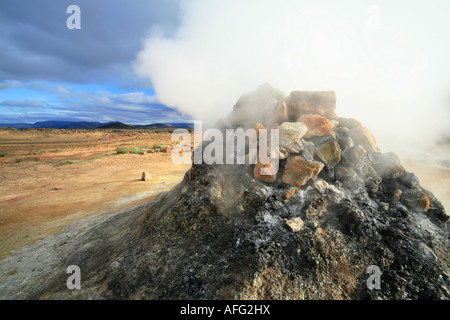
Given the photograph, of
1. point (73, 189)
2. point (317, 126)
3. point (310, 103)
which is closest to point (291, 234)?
point (317, 126)

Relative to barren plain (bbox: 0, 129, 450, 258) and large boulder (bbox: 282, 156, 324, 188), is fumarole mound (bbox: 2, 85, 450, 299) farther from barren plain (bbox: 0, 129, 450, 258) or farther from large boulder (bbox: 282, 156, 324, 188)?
barren plain (bbox: 0, 129, 450, 258)

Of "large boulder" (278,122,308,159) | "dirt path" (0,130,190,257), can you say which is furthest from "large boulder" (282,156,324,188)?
"dirt path" (0,130,190,257)

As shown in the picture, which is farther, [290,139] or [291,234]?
[290,139]

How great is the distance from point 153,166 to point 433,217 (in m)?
13.1

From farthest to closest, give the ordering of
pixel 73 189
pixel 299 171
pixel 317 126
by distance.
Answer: pixel 73 189 → pixel 317 126 → pixel 299 171

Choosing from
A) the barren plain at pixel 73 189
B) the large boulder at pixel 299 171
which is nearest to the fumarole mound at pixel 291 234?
the large boulder at pixel 299 171

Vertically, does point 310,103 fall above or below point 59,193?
above

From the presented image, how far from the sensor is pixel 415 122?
1123cm

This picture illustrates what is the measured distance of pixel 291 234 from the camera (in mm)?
2711

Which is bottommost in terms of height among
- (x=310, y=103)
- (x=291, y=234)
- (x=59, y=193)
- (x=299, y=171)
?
(x=59, y=193)

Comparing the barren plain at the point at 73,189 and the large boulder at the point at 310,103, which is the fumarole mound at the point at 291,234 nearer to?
the large boulder at the point at 310,103

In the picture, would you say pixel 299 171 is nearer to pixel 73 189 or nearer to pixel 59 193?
pixel 59 193
